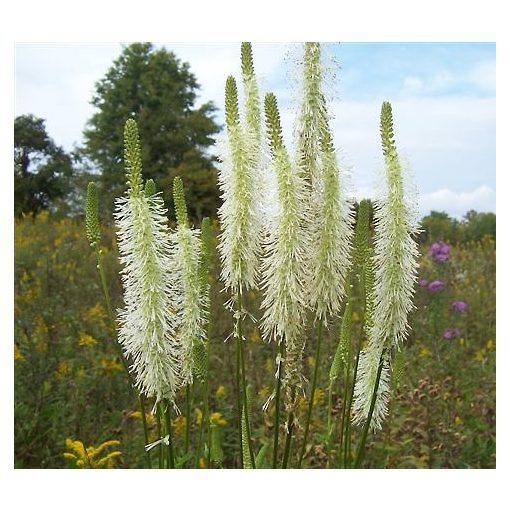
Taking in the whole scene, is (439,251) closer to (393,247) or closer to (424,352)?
(424,352)

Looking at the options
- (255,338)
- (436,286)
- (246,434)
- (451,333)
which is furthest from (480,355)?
(246,434)

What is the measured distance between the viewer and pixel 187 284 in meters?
1.70

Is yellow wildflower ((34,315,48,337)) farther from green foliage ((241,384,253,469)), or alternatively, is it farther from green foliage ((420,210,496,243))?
green foliage ((420,210,496,243))

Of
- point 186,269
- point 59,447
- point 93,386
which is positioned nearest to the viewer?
point 186,269

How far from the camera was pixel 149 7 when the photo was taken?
2.28m

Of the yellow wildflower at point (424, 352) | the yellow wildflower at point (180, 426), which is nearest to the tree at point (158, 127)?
the yellow wildflower at point (180, 426)

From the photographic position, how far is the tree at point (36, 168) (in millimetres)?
2520

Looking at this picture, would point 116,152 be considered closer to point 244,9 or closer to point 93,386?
point 244,9

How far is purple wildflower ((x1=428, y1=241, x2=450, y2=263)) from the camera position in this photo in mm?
3000
